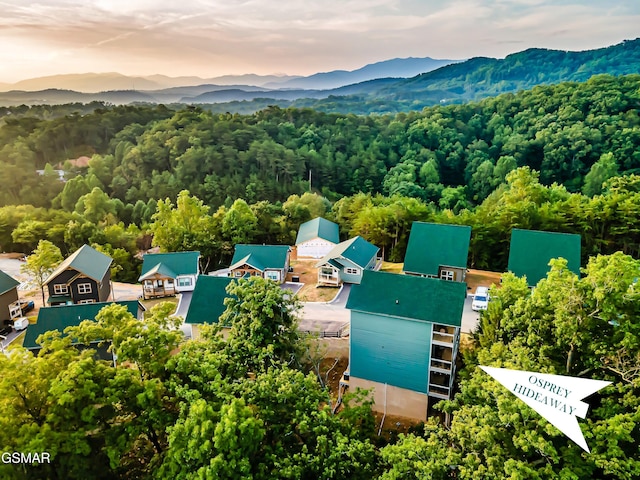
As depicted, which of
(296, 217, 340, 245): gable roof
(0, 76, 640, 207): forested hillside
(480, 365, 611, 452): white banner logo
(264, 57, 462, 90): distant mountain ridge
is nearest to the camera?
(480, 365, 611, 452): white banner logo

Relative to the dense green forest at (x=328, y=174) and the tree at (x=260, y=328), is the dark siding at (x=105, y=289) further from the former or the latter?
the tree at (x=260, y=328)

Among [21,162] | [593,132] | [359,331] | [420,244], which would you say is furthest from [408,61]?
[359,331]

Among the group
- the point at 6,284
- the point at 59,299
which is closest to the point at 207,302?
the point at 59,299

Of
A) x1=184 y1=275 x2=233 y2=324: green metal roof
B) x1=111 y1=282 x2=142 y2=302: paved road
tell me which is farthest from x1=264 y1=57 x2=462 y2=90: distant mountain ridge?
x1=184 y1=275 x2=233 y2=324: green metal roof

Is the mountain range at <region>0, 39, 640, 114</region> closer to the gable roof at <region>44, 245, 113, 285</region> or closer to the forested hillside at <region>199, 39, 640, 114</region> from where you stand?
the forested hillside at <region>199, 39, 640, 114</region>

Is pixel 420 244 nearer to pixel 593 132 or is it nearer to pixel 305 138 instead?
pixel 593 132
